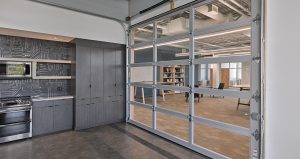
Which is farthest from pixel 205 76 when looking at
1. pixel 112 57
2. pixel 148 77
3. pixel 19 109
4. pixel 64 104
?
pixel 19 109

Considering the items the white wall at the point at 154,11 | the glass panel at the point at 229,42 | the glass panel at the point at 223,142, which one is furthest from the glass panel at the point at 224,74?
the glass panel at the point at 223,142

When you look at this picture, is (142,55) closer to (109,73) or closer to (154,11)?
(109,73)

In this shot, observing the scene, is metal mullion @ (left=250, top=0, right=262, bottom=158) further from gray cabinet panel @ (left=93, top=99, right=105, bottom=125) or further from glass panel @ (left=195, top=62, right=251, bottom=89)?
glass panel @ (left=195, top=62, right=251, bottom=89)

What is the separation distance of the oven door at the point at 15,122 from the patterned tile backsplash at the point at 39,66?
2.10 ft

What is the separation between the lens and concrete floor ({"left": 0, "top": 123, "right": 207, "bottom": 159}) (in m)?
2.98

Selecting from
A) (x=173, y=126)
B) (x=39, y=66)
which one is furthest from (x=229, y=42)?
(x=39, y=66)

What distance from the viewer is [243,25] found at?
2.50 metres

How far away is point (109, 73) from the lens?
4797 millimetres

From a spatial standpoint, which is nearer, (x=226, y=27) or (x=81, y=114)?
(x=226, y=27)

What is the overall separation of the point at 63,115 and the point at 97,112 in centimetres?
82

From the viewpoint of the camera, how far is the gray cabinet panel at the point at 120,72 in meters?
4.94

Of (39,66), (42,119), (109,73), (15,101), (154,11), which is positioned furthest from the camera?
(109,73)

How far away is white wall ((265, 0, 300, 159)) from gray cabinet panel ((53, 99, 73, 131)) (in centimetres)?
408

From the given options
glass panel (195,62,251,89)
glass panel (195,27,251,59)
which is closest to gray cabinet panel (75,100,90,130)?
glass panel (195,27,251,59)
